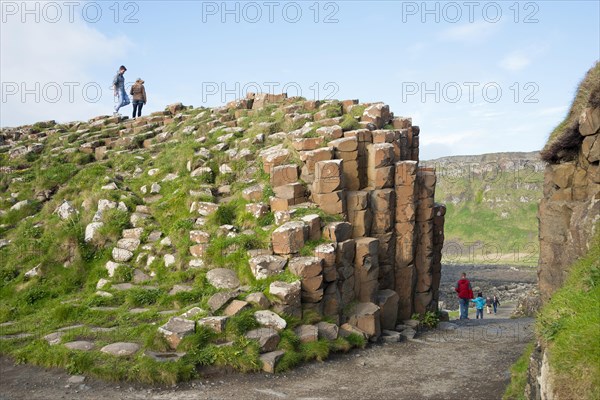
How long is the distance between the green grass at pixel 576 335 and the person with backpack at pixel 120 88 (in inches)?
1275

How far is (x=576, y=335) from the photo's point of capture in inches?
298

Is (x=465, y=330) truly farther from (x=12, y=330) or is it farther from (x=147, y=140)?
(x=147, y=140)

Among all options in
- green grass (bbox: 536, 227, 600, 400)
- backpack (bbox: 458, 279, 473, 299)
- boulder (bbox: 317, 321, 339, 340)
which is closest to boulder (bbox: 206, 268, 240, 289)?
boulder (bbox: 317, 321, 339, 340)

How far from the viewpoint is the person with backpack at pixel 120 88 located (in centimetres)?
3517

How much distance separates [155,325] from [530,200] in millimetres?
100985

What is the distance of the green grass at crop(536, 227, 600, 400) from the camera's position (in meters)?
7.02

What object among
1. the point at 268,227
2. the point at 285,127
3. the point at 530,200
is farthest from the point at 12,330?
the point at 530,200

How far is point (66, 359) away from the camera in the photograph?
1416cm

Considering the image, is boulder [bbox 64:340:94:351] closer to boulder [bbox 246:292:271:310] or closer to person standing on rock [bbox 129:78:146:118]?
boulder [bbox 246:292:271:310]

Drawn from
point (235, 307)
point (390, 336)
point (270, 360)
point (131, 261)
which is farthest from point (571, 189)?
point (131, 261)

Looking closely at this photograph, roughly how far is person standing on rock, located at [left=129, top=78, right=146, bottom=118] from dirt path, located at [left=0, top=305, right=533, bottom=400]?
26.2m

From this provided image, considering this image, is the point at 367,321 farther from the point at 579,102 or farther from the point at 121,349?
the point at 579,102

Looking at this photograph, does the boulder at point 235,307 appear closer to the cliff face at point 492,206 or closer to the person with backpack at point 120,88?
the person with backpack at point 120,88

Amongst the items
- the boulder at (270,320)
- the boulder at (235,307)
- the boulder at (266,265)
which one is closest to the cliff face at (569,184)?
the boulder at (270,320)
